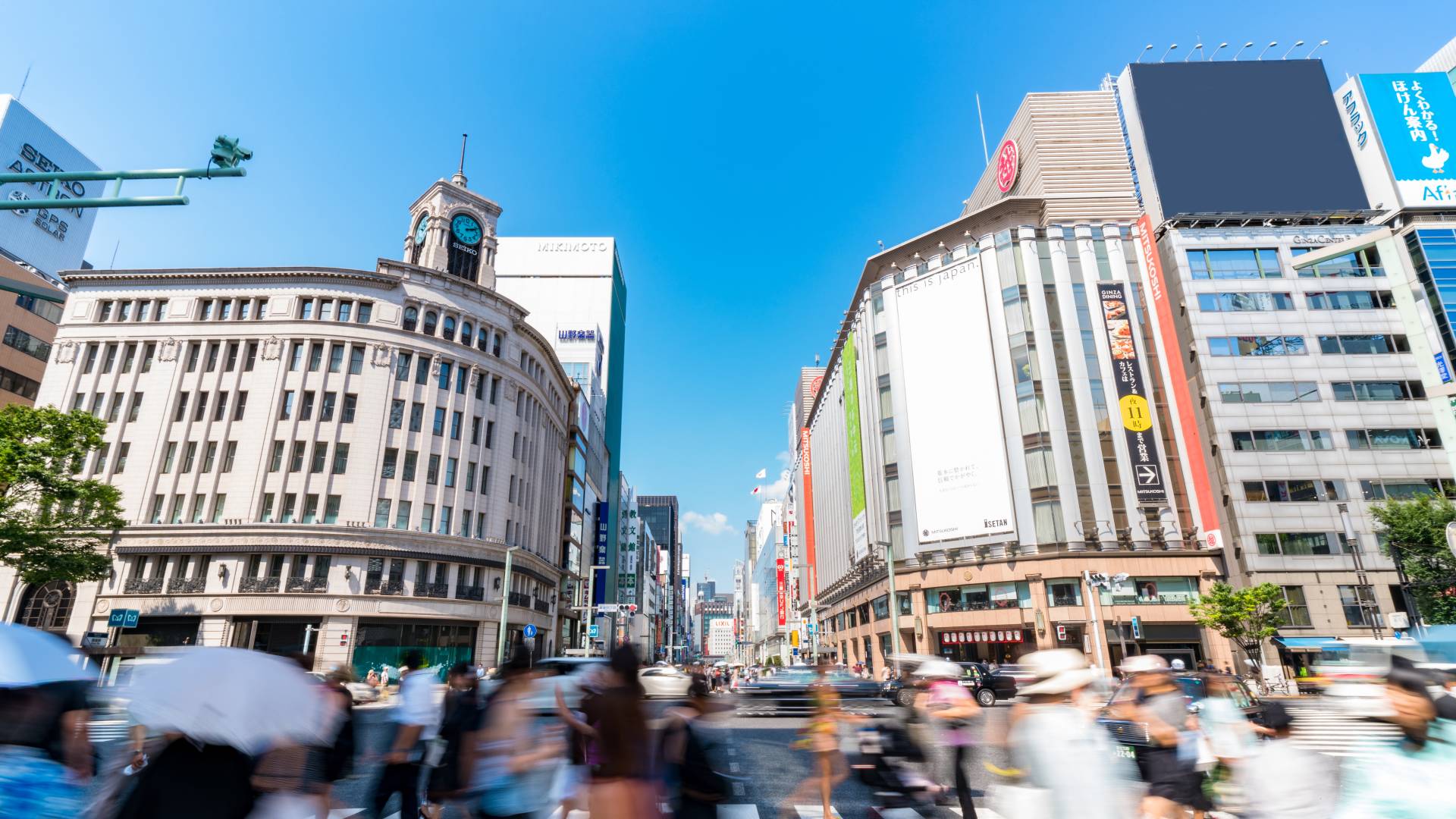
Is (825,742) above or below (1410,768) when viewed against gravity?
below

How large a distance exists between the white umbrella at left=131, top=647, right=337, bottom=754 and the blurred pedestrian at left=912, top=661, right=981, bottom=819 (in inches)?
209

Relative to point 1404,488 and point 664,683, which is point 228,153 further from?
point 1404,488

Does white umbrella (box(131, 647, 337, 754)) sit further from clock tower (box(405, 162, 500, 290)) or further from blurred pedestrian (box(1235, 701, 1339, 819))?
clock tower (box(405, 162, 500, 290))

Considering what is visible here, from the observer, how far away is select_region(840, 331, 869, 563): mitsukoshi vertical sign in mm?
58094

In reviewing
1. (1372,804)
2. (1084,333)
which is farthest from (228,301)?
(1084,333)

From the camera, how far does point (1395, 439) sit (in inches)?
1603

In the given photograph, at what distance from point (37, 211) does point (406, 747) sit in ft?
273

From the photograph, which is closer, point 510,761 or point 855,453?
point 510,761

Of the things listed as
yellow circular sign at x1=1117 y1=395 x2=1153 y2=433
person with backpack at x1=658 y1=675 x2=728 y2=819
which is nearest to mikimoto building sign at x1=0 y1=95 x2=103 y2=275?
person with backpack at x1=658 y1=675 x2=728 y2=819

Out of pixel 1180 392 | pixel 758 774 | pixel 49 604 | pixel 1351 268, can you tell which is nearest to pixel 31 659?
pixel 758 774

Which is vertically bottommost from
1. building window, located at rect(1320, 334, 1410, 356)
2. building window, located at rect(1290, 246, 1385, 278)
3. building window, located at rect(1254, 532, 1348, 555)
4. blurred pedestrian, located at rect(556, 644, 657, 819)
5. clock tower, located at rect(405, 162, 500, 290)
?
blurred pedestrian, located at rect(556, 644, 657, 819)

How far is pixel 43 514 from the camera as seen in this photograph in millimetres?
28734

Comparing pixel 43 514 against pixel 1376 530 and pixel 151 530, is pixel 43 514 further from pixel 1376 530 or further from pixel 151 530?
pixel 1376 530

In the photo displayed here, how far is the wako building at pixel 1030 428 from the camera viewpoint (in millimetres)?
40531
